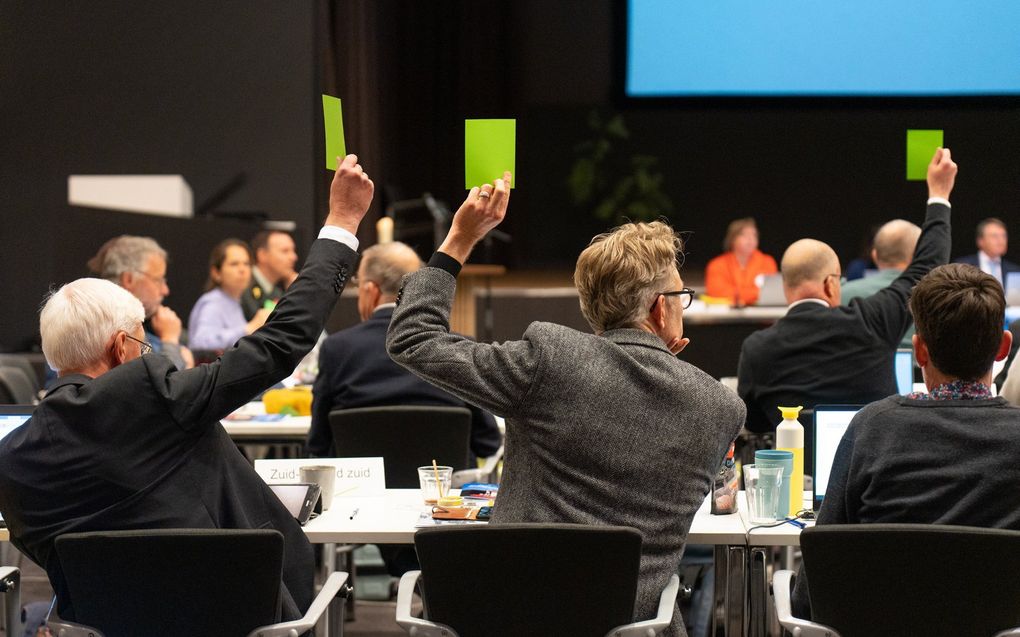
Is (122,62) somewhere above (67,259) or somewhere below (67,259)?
above

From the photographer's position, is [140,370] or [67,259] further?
[67,259]

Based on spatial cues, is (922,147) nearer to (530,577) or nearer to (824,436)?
(824,436)

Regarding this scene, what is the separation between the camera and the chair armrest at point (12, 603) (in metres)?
2.34

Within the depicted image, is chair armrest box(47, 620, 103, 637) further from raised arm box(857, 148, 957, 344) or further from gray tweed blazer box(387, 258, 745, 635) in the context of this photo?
raised arm box(857, 148, 957, 344)

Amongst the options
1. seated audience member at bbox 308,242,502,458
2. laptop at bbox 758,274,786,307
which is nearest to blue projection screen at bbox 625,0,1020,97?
laptop at bbox 758,274,786,307

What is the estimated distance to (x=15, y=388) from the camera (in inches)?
181

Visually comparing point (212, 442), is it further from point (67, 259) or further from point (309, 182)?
point (309, 182)

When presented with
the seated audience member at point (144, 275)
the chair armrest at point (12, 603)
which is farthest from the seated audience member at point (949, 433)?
the seated audience member at point (144, 275)

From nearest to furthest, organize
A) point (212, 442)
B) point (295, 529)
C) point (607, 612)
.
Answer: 1. point (607, 612)
2. point (212, 442)
3. point (295, 529)

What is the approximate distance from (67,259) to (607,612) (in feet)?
19.2

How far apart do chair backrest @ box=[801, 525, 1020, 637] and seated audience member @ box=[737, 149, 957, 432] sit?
1821mm

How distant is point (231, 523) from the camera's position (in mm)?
2127

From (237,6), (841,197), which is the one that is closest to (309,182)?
(237,6)

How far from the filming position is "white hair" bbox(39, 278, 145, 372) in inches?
83.6
